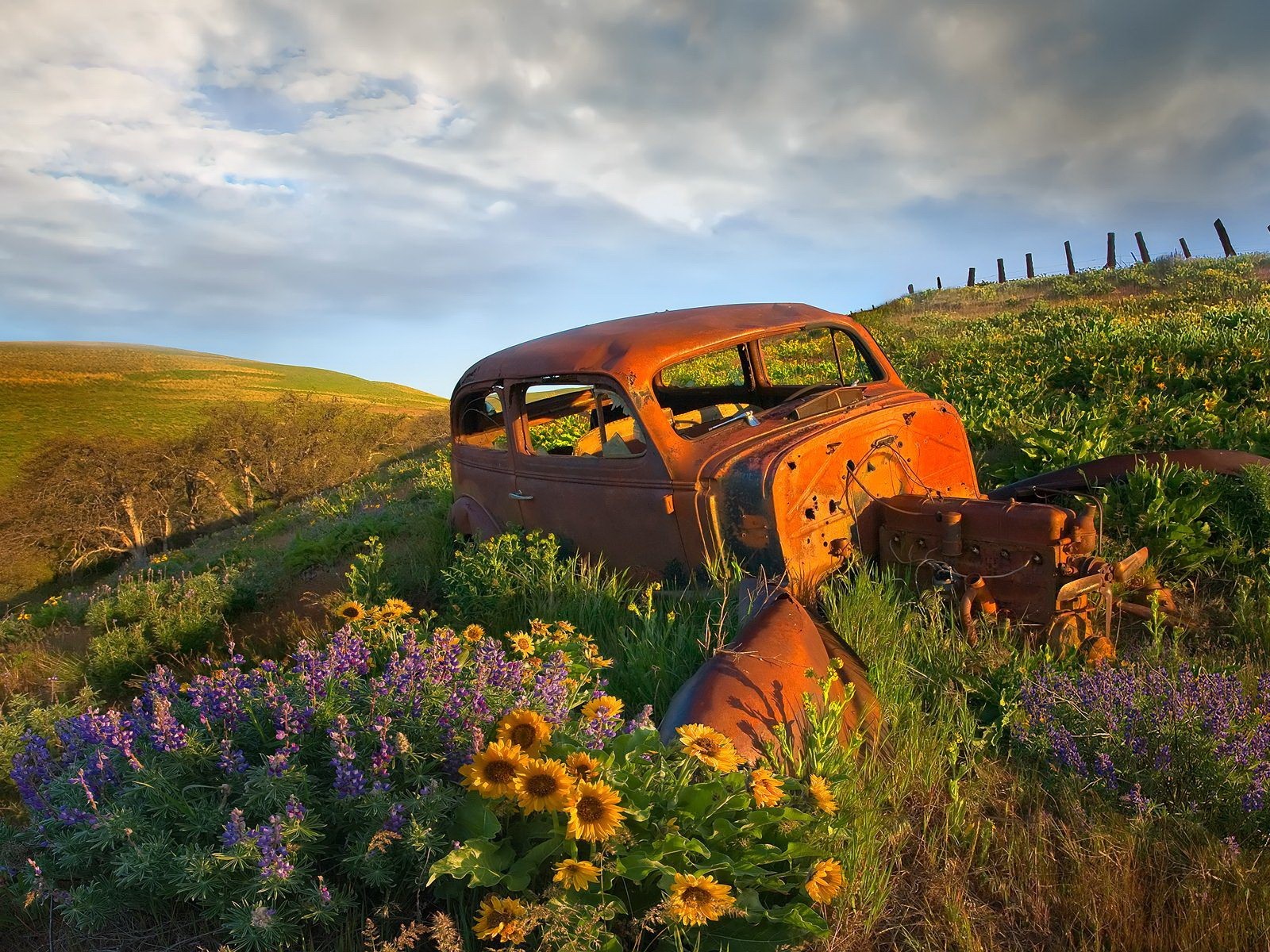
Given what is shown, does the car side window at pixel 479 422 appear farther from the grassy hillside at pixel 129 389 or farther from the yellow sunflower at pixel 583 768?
the grassy hillside at pixel 129 389

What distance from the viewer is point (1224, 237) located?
35.5 m

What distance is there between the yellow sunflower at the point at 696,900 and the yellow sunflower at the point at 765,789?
0.25m

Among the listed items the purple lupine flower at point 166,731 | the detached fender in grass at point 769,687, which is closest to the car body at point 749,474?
the detached fender in grass at point 769,687

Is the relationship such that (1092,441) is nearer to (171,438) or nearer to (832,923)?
(832,923)

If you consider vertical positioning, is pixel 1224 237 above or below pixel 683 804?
above

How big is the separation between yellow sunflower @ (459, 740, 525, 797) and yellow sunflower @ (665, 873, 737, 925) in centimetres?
43

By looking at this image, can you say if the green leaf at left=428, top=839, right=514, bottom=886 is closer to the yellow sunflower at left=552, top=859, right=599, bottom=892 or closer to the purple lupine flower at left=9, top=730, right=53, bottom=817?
the yellow sunflower at left=552, top=859, right=599, bottom=892

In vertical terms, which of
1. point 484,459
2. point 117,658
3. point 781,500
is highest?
point 484,459

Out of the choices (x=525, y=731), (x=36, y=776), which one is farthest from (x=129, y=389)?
(x=525, y=731)

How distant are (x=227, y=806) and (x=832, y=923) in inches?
67.3

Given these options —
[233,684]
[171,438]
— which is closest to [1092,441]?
[233,684]

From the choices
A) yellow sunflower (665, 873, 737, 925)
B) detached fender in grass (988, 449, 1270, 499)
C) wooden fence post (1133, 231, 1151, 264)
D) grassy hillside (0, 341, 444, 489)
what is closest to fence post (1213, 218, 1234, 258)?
wooden fence post (1133, 231, 1151, 264)

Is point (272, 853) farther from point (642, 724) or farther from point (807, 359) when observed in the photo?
point (807, 359)

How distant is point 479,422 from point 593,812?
4846 millimetres
